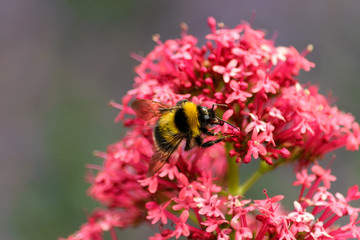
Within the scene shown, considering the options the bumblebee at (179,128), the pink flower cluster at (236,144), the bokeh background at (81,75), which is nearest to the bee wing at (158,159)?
the bumblebee at (179,128)

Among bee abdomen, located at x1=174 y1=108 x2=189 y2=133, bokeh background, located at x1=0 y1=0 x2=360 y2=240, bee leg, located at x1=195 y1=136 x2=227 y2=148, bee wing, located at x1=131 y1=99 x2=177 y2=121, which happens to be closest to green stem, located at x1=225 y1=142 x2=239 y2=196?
bee leg, located at x1=195 y1=136 x2=227 y2=148

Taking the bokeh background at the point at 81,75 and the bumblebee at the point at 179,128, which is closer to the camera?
the bumblebee at the point at 179,128

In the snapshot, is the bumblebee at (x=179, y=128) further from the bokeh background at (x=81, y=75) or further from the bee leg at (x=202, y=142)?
the bokeh background at (x=81, y=75)

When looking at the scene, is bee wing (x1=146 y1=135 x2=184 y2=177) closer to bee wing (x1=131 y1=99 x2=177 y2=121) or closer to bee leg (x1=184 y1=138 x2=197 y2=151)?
bee leg (x1=184 y1=138 x2=197 y2=151)

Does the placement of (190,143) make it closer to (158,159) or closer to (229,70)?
(158,159)

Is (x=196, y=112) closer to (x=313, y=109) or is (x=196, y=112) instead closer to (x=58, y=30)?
(x=313, y=109)

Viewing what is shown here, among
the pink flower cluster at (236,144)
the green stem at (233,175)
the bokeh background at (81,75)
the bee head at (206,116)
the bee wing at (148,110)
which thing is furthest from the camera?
the bokeh background at (81,75)
